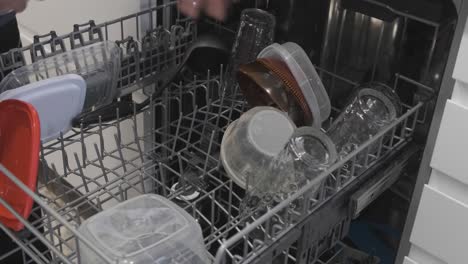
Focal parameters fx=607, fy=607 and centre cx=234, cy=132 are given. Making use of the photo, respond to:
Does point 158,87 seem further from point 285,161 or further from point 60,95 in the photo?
point 285,161

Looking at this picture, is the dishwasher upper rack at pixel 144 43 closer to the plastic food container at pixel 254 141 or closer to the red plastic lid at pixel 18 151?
the red plastic lid at pixel 18 151

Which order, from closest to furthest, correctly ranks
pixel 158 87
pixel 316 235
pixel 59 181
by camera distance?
pixel 316 235 < pixel 59 181 < pixel 158 87

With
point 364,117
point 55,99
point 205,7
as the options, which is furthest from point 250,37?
point 55,99

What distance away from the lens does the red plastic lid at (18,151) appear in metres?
0.73

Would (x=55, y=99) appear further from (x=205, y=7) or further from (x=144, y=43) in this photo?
(x=205, y=7)

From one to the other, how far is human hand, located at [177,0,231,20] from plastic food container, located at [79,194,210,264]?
0.47 m

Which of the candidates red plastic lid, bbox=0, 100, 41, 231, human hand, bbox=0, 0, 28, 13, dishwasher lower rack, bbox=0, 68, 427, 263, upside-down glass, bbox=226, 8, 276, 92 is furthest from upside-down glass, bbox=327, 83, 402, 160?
human hand, bbox=0, 0, 28, 13

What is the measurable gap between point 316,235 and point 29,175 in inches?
14.4

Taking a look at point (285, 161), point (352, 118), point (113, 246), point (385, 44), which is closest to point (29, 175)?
point (113, 246)

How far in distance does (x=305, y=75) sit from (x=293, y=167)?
0.18m

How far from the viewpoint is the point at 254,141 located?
33.5 inches

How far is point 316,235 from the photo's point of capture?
2.57 feet

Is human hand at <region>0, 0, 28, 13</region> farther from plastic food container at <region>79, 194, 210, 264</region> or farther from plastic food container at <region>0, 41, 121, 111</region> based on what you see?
plastic food container at <region>79, 194, 210, 264</region>

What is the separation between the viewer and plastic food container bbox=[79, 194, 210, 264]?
649mm
